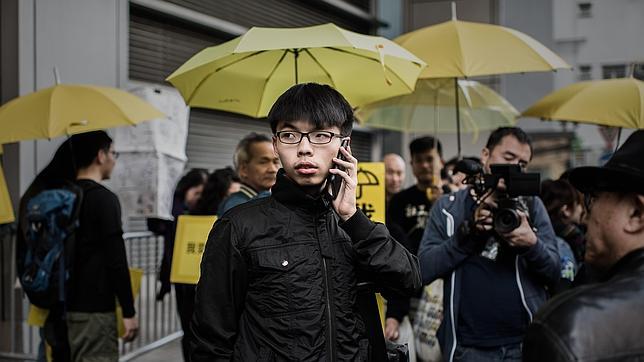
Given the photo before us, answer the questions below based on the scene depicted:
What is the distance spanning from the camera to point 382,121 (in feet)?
24.6

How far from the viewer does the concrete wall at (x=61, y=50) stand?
7.54 meters

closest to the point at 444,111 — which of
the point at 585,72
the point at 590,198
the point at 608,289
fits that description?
the point at 590,198

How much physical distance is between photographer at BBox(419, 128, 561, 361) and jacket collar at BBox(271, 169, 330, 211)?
129 cm

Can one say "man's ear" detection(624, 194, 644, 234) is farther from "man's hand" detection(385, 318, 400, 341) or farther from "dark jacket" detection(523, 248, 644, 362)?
"man's hand" detection(385, 318, 400, 341)

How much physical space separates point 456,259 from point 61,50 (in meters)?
5.79

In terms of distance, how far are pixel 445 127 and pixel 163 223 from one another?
3014mm

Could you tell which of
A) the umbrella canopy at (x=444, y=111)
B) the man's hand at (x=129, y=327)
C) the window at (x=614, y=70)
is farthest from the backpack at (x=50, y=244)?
the window at (x=614, y=70)

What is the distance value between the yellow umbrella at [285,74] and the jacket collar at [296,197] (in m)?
1.64

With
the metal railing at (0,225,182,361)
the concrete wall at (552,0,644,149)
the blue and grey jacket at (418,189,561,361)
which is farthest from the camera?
the concrete wall at (552,0,644,149)

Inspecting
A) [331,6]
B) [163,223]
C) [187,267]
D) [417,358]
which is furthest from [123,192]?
[331,6]

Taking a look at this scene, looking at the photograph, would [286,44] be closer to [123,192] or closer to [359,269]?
[359,269]

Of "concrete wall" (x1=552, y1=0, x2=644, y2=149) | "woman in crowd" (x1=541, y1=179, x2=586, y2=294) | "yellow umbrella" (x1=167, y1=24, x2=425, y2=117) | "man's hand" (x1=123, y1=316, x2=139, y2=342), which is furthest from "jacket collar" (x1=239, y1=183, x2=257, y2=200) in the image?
"concrete wall" (x1=552, y1=0, x2=644, y2=149)

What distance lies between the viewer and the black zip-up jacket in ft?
7.80

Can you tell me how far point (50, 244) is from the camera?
14.3 feet
